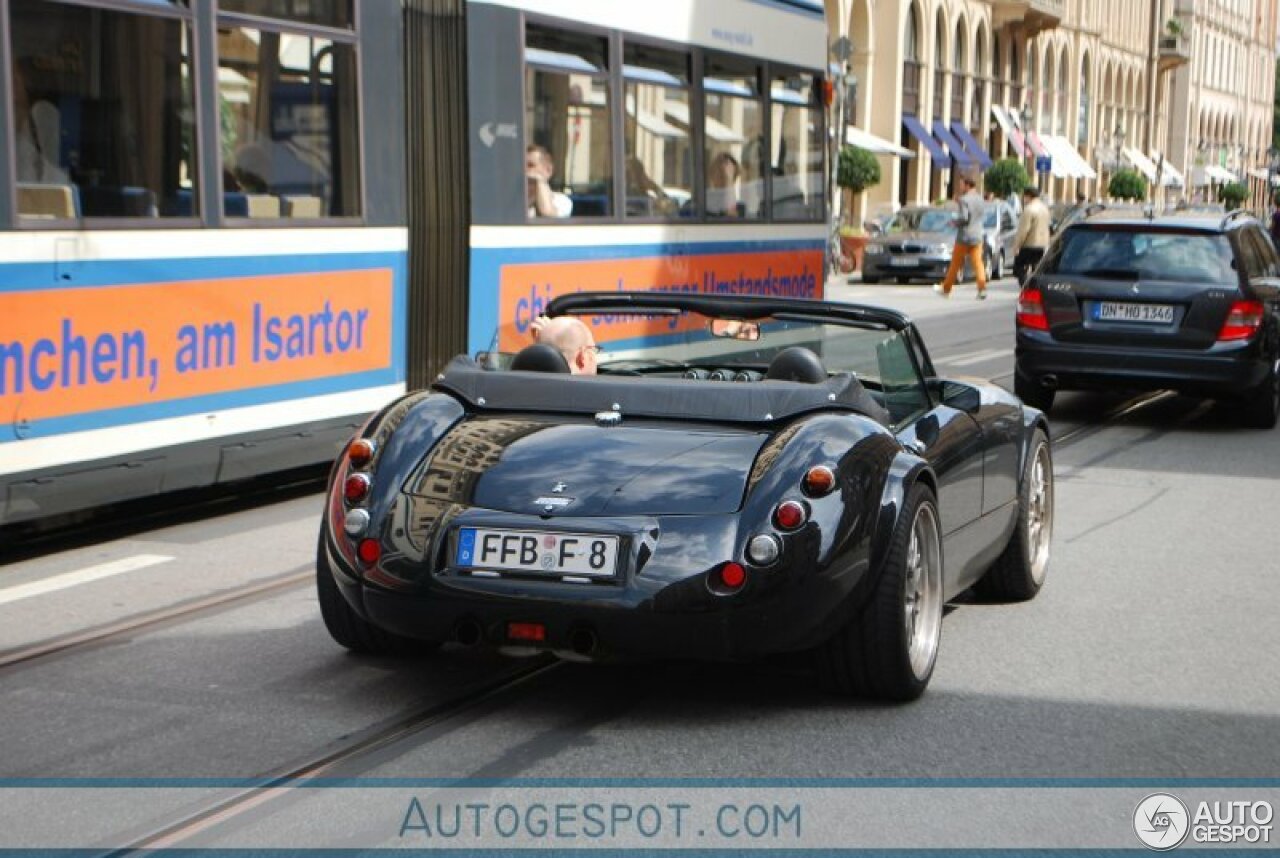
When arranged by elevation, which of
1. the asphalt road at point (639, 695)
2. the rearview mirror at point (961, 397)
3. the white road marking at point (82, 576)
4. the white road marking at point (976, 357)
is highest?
the rearview mirror at point (961, 397)

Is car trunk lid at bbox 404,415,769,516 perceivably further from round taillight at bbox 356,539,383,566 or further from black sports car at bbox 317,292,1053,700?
round taillight at bbox 356,539,383,566

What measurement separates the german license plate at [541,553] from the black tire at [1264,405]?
999 centimetres

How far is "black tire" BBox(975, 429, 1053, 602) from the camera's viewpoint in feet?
25.3

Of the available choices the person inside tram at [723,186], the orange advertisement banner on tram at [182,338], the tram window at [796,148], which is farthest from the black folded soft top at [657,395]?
the tram window at [796,148]

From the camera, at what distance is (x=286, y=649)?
668cm

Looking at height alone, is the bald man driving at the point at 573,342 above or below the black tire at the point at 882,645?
above

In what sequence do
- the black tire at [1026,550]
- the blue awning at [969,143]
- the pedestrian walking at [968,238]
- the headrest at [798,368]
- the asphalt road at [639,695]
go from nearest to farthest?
the asphalt road at [639,695] → the headrest at [798,368] → the black tire at [1026,550] → the pedestrian walking at [968,238] → the blue awning at [969,143]

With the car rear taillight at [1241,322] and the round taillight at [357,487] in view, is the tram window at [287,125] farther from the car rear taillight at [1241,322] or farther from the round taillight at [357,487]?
the car rear taillight at [1241,322]

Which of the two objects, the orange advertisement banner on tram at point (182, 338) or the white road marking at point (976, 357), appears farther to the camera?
the white road marking at point (976, 357)

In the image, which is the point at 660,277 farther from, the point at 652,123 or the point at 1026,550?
the point at 1026,550

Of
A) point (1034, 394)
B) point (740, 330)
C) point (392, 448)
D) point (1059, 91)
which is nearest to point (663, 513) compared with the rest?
point (392, 448)

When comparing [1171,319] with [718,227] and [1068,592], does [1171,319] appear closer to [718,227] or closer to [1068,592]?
[718,227]

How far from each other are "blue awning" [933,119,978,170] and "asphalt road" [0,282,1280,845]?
54.8 m

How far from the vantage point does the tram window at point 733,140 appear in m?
14.1
